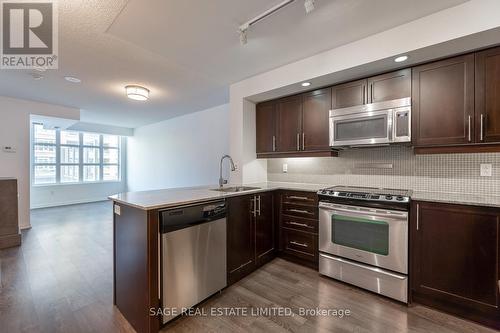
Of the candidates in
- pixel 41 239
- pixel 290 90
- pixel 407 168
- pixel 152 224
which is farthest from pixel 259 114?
pixel 41 239

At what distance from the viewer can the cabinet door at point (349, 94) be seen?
98.5 inches

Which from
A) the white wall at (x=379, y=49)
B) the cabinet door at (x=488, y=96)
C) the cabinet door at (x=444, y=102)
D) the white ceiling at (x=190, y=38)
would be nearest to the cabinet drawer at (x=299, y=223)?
the white wall at (x=379, y=49)

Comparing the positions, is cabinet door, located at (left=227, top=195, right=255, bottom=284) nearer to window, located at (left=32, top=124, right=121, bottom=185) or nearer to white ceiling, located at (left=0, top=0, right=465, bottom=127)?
white ceiling, located at (left=0, top=0, right=465, bottom=127)

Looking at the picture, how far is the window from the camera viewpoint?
6496 mm

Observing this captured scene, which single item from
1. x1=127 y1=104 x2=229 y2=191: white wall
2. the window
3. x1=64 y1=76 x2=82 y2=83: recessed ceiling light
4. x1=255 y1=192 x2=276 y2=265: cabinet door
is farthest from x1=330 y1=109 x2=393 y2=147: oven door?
the window

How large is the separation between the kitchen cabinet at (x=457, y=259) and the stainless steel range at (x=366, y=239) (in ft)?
0.39

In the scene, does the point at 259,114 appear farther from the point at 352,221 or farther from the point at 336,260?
the point at 336,260

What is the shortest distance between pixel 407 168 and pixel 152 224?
2.75m

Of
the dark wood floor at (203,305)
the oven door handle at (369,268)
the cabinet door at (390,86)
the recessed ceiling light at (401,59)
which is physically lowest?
the dark wood floor at (203,305)

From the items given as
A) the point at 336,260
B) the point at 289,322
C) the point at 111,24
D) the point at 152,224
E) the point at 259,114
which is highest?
the point at 111,24

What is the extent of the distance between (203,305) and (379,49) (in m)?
2.95

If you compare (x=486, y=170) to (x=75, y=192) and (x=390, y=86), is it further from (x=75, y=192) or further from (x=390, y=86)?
(x=75, y=192)

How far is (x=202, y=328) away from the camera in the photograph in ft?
5.63

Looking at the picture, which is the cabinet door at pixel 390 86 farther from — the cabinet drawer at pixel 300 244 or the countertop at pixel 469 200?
the cabinet drawer at pixel 300 244
